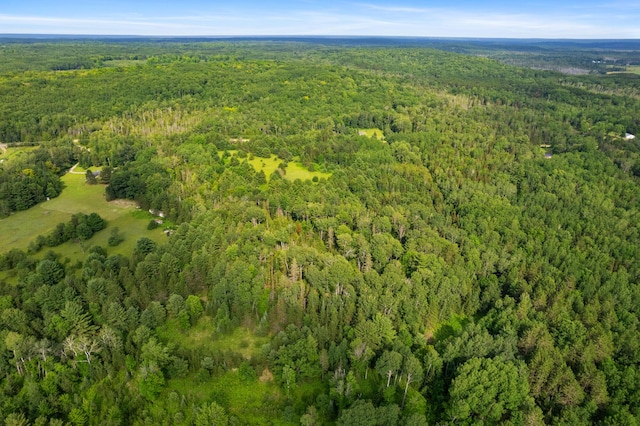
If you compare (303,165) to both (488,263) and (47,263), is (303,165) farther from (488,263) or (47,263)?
(47,263)

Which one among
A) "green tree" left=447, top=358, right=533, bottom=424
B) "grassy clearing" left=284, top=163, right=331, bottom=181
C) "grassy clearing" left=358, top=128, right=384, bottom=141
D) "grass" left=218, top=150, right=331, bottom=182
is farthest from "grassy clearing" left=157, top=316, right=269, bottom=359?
"grassy clearing" left=358, top=128, right=384, bottom=141

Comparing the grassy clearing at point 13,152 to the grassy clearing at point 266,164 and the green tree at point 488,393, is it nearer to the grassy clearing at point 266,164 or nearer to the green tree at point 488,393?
the grassy clearing at point 266,164

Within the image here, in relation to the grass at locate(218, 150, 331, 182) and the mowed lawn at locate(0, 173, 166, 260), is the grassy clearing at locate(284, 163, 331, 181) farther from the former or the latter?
the mowed lawn at locate(0, 173, 166, 260)

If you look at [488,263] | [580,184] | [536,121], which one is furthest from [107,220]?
[536,121]

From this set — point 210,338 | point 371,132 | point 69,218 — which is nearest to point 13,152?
point 69,218

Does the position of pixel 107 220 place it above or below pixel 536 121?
below

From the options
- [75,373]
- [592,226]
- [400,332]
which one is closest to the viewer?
[75,373]

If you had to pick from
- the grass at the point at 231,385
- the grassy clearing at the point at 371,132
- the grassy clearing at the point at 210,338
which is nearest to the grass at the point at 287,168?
the grassy clearing at the point at 371,132
